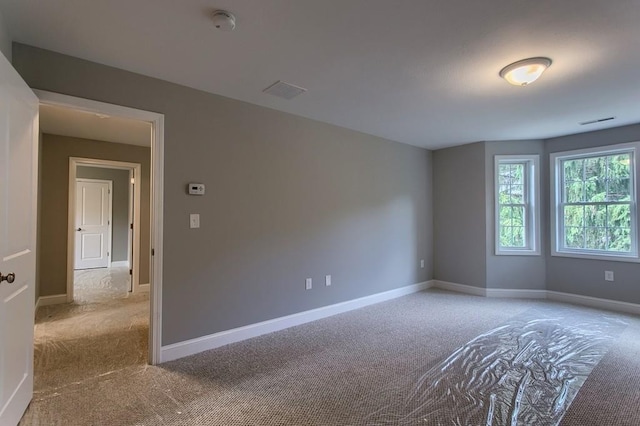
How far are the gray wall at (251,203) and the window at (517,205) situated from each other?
5.78ft

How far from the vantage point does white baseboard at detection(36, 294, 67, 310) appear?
170 inches

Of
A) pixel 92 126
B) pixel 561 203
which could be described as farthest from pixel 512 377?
pixel 92 126

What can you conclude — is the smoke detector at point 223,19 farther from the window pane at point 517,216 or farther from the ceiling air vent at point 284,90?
the window pane at point 517,216

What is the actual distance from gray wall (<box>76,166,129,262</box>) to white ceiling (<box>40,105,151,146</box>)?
10.2 feet

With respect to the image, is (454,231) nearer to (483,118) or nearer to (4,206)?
(483,118)

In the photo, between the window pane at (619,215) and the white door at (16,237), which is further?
the window pane at (619,215)

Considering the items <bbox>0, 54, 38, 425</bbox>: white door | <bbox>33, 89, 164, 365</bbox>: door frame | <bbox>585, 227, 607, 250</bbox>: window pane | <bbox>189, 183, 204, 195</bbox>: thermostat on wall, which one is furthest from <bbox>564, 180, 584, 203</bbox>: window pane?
<bbox>0, 54, 38, 425</bbox>: white door

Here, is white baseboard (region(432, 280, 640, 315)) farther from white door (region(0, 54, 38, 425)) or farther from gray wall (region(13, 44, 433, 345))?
white door (region(0, 54, 38, 425))

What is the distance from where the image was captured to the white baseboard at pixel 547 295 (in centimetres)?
418

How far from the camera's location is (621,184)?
4254mm

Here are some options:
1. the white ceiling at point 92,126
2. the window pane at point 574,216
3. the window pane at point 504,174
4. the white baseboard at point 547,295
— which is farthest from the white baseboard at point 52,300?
the window pane at point 574,216

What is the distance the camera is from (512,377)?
246cm

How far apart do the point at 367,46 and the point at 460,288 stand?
4396mm

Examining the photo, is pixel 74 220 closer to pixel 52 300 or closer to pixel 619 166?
pixel 52 300
